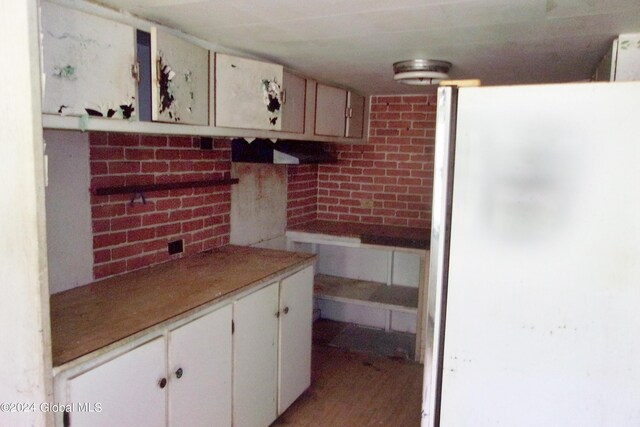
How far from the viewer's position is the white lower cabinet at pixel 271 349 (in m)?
2.55

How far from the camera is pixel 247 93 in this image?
2.65 metres

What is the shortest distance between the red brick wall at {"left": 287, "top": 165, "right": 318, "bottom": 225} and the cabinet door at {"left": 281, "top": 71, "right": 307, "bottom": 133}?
98 cm

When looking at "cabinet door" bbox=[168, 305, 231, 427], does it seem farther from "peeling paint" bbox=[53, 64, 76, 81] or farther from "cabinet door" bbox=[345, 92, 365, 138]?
"cabinet door" bbox=[345, 92, 365, 138]

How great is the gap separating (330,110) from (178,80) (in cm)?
179

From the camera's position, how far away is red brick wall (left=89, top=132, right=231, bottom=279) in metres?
2.43

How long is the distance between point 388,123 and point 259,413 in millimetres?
2833

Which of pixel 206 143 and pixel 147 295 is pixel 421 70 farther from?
pixel 147 295

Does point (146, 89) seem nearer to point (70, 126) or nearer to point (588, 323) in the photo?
point (70, 126)

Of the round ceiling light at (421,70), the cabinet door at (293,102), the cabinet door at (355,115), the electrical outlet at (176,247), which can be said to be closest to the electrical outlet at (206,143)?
the cabinet door at (293,102)

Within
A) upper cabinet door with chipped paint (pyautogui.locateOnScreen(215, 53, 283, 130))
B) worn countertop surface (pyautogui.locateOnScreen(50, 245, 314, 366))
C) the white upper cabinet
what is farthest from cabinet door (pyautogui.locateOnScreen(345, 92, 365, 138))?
worn countertop surface (pyautogui.locateOnScreen(50, 245, 314, 366))

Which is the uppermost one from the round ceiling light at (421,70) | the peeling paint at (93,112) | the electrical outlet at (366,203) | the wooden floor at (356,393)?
the round ceiling light at (421,70)

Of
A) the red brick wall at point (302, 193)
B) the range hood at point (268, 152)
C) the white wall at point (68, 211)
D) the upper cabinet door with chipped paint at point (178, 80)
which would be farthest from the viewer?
the red brick wall at point (302, 193)

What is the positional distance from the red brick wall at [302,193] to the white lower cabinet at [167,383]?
2.04 meters

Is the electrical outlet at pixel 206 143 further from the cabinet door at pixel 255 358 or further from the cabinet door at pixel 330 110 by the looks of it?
the cabinet door at pixel 255 358
